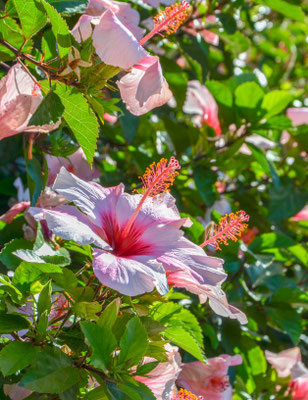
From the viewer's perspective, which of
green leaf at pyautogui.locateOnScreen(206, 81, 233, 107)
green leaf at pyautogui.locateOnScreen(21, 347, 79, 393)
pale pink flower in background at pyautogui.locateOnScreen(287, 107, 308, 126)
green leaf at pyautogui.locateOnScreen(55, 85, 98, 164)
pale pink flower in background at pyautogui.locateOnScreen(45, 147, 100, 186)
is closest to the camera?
green leaf at pyautogui.locateOnScreen(21, 347, 79, 393)

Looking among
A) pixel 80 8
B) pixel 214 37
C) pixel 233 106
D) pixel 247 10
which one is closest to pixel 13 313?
pixel 80 8

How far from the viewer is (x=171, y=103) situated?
2117 millimetres

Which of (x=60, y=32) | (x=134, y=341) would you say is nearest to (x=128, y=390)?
(x=134, y=341)

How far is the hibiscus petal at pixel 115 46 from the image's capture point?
992mm

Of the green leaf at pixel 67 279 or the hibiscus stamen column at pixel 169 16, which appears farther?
the hibiscus stamen column at pixel 169 16

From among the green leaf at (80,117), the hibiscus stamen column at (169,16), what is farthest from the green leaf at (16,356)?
the hibiscus stamen column at (169,16)

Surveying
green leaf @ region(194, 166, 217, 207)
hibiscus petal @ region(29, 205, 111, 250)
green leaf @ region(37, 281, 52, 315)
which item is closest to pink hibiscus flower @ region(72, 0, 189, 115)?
hibiscus petal @ region(29, 205, 111, 250)

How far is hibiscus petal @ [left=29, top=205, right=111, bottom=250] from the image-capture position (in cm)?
89

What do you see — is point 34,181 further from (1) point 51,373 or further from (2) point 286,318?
(2) point 286,318

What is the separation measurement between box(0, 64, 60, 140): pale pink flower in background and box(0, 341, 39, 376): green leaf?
0.38 metres

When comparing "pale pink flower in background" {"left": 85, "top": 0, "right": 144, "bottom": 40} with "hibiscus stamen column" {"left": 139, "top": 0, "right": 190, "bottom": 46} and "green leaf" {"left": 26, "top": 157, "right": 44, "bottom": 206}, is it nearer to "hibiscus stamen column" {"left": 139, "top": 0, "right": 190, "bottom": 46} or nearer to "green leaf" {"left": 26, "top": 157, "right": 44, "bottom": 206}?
"hibiscus stamen column" {"left": 139, "top": 0, "right": 190, "bottom": 46}

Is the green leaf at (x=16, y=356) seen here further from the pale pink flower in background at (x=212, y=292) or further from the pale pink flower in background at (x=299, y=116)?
the pale pink flower in background at (x=299, y=116)

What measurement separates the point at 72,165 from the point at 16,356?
1.95 feet

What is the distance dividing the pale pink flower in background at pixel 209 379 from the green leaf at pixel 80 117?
1.63ft
